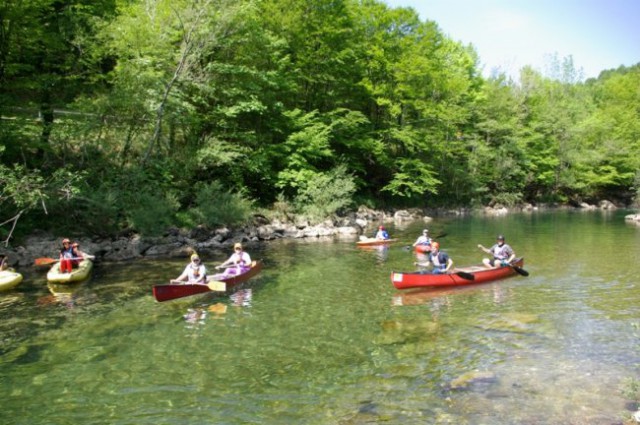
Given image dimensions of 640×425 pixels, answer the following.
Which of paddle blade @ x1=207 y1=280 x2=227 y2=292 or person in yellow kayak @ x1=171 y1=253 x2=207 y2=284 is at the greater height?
person in yellow kayak @ x1=171 y1=253 x2=207 y2=284

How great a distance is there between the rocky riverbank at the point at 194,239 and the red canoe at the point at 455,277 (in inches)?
432

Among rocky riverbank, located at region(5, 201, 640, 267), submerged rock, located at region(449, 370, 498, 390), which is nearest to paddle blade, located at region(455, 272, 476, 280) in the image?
submerged rock, located at region(449, 370, 498, 390)

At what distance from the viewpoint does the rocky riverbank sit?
2025cm

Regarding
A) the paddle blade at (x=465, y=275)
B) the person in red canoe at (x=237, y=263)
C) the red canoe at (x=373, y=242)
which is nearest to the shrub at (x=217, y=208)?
the red canoe at (x=373, y=242)

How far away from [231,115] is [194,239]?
793 centimetres

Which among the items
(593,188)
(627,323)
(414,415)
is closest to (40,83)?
(414,415)

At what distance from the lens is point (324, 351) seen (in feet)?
32.6

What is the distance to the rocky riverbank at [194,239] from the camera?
20.2 m

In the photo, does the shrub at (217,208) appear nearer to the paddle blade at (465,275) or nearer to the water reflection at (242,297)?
the water reflection at (242,297)

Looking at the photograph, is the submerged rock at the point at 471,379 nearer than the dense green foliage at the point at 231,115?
Yes

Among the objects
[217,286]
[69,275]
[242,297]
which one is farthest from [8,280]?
[242,297]

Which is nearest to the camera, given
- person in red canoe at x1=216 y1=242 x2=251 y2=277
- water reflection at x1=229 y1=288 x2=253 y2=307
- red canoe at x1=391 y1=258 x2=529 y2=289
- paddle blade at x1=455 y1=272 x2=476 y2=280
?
water reflection at x1=229 y1=288 x2=253 y2=307

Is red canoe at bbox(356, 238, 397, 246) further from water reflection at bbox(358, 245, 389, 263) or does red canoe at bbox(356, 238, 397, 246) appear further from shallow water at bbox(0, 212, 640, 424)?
shallow water at bbox(0, 212, 640, 424)

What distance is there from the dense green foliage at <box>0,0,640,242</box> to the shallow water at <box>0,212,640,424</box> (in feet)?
17.8
